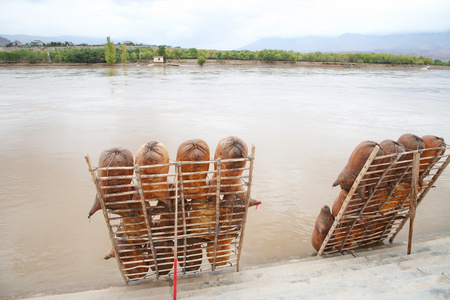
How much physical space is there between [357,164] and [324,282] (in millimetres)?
1213

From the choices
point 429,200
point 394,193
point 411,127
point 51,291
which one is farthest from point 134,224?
point 411,127

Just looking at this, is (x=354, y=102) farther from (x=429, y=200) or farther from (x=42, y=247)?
(x=42, y=247)

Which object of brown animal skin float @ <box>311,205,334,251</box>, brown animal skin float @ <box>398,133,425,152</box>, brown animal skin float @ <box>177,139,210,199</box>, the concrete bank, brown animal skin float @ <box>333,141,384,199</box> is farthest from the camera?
brown animal skin float @ <box>311,205,334,251</box>

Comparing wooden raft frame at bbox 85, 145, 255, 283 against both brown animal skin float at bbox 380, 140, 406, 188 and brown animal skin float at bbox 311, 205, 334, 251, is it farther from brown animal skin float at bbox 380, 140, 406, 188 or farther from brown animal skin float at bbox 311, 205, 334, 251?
brown animal skin float at bbox 380, 140, 406, 188

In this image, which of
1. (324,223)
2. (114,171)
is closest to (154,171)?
(114,171)

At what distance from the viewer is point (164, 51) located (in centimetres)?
6122

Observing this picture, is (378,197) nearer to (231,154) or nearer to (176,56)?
(231,154)

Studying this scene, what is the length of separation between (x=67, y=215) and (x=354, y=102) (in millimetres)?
17718

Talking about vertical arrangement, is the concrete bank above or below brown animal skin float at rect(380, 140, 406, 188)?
below

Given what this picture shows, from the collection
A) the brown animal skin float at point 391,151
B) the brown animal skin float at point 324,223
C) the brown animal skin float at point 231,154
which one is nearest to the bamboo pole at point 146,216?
the brown animal skin float at point 231,154

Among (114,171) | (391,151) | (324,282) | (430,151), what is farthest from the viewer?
(430,151)

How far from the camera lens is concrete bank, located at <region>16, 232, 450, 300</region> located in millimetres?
2561

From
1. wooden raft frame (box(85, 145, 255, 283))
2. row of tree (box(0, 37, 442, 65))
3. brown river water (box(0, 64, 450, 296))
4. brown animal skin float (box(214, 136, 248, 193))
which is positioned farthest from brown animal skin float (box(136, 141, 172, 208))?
row of tree (box(0, 37, 442, 65))

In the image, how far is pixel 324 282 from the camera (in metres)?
2.74
